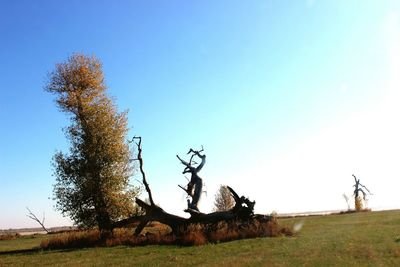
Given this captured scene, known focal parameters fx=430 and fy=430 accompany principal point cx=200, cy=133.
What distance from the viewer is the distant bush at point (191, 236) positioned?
31.2m

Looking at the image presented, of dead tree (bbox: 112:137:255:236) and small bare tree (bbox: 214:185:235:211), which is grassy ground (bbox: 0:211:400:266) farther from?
small bare tree (bbox: 214:185:235:211)

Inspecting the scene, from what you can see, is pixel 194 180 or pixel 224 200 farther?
pixel 224 200

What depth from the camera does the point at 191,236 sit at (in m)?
30.8

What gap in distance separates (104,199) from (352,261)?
27405 millimetres

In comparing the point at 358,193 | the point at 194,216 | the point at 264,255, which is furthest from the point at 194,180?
the point at 358,193

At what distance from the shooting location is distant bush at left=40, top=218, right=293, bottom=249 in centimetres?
3125

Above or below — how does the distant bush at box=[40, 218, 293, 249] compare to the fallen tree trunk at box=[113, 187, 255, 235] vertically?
below

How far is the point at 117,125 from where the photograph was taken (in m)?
43.4

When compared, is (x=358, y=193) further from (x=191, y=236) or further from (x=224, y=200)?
(x=191, y=236)

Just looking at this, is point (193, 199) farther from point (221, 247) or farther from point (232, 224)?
point (221, 247)

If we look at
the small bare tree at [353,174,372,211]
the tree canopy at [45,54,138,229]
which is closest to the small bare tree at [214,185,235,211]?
the small bare tree at [353,174,372,211]

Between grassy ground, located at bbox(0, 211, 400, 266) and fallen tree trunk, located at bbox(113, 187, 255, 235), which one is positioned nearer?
grassy ground, located at bbox(0, 211, 400, 266)

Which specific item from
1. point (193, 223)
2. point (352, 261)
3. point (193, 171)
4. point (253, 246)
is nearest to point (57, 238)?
point (193, 223)

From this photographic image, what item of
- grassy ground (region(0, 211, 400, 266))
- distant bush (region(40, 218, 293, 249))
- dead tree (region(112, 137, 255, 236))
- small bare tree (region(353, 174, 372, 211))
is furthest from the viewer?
small bare tree (region(353, 174, 372, 211))
